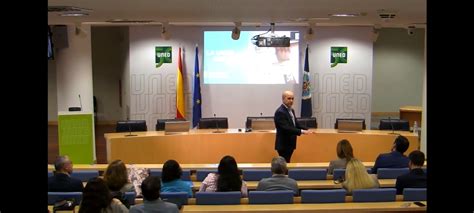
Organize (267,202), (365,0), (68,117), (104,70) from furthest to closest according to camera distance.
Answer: (104,70)
(68,117)
(365,0)
(267,202)

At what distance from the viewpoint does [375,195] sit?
17.8ft

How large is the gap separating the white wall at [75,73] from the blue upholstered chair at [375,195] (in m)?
8.05

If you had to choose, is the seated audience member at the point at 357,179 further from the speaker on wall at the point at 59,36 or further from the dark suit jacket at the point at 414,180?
the speaker on wall at the point at 59,36

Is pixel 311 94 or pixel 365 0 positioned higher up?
pixel 365 0

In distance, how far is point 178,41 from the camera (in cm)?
1384

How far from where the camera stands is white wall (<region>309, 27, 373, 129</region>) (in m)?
14.0

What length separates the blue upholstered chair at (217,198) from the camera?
5.36 metres

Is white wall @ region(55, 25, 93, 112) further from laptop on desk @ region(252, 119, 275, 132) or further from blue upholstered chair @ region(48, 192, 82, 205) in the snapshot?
blue upholstered chair @ region(48, 192, 82, 205)

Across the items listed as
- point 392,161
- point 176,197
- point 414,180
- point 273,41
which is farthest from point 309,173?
point 273,41
